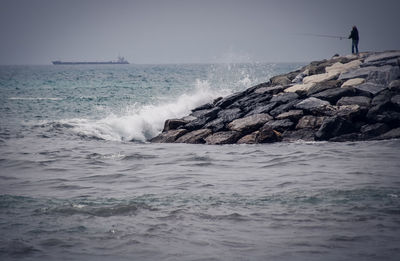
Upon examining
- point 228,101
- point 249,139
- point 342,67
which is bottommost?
point 249,139

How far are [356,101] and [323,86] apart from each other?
170 centimetres

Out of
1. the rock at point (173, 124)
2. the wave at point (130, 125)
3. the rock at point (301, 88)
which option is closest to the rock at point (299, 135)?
the rock at point (301, 88)

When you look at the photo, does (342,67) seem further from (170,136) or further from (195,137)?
(170,136)

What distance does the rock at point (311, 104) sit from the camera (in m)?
13.1

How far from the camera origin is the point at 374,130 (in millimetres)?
11906

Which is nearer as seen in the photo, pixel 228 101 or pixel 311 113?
pixel 311 113

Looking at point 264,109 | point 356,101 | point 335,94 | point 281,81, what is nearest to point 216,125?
point 264,109

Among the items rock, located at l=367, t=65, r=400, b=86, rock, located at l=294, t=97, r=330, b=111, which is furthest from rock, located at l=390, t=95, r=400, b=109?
rock, located at l=367, t=65, r=400, b=86

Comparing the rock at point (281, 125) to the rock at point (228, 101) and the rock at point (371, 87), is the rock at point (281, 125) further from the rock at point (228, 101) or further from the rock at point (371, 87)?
the rock at point (228, 101)

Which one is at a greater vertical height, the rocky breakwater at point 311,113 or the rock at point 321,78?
the rock at point 321,78

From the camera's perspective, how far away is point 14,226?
18.2ft

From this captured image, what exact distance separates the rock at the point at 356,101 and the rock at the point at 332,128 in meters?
1.21

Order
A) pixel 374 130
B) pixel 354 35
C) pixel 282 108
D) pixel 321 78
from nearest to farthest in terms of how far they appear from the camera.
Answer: pixel 374 130
pixel 282 108
pixel 321 78
pixel 354 35

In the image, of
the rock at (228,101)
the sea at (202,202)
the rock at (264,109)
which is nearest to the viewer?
the sea at (202,202)
